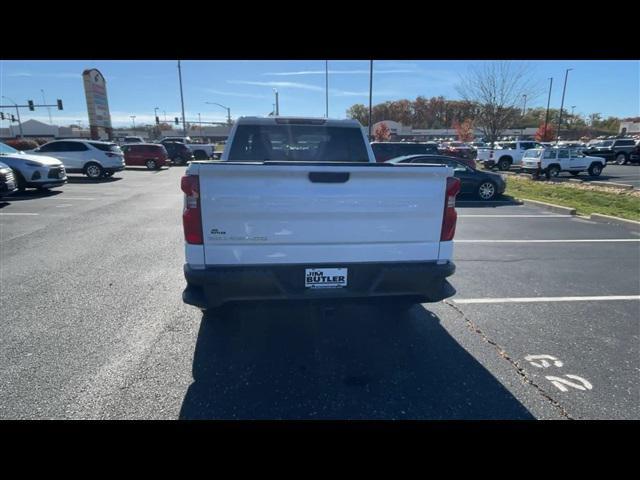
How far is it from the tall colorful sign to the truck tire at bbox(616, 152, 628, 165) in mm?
48977

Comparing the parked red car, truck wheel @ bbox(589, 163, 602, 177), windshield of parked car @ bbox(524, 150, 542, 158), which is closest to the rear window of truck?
windshield of parked car @ bbox(524, 150, 542, 158)

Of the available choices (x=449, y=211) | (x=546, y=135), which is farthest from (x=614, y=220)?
(x=546, y=135)

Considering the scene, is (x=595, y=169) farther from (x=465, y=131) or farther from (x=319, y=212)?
(x=465, y=131)

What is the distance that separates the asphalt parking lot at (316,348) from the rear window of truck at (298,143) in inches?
76.2

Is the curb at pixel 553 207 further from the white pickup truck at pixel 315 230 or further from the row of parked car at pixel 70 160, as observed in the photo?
the row of parked car at pixel 70 160

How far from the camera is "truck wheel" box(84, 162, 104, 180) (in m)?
16.8

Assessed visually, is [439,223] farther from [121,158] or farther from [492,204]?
[121,158]

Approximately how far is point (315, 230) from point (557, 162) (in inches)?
830

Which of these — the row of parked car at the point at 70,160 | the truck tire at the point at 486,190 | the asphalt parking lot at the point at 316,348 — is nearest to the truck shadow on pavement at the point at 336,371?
the asphalt parking lot at the point at 316,348

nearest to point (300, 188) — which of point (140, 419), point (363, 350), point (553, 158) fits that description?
point (363, 350)

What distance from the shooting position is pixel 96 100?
33.0 meters

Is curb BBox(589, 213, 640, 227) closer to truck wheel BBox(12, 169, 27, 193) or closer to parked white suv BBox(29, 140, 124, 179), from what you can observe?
truck wheel BBox(12, 169, 27, 193)

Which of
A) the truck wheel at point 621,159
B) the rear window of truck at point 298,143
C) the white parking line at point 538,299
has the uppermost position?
the rear window of truck at point 298,143

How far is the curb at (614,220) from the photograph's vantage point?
821cm
